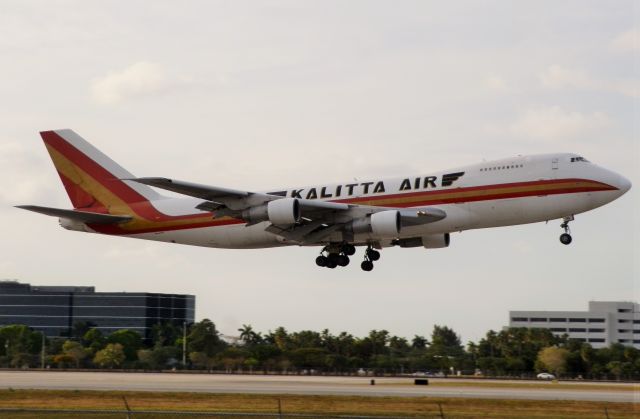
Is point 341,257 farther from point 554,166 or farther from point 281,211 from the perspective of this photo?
point 554,166

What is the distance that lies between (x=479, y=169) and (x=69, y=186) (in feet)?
87.9

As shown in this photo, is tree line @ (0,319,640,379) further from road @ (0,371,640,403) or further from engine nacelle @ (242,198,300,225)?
engine nacelle @ (242,198,300,225)

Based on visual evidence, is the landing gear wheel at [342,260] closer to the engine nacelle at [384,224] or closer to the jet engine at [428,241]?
the jet engine at [428,241]

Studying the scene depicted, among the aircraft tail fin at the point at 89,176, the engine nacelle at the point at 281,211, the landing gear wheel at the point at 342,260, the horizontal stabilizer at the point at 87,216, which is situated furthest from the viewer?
the aircraft tail fin at the point at 89,176

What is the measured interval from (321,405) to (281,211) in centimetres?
1032

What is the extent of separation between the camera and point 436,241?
189 feet

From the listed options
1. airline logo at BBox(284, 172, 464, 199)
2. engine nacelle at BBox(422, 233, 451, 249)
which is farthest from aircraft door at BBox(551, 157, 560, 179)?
engine nacelle at BBox(422, 233, 451, 249)

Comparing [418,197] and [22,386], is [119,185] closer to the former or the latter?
[22,386]

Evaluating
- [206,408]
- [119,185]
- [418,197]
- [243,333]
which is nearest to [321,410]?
[206,408]

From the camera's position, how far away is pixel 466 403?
48594 millimetres

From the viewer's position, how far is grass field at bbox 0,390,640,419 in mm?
43625

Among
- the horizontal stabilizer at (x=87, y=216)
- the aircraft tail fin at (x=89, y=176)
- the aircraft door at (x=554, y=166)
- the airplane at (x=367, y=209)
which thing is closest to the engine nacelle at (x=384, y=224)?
the airplane at (x=367, y=209)

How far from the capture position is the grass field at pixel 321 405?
43.6 metres

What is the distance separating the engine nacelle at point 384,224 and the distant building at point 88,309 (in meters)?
120
